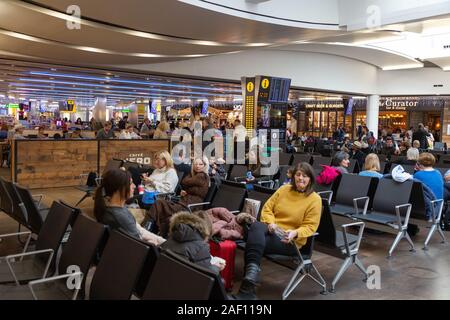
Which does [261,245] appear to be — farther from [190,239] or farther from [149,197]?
[149,197]

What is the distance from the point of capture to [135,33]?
8.69m

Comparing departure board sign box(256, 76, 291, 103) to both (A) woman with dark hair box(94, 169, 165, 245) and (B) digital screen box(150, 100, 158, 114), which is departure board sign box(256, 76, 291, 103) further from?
(B) digital screen box(150, 100, 158, 114)

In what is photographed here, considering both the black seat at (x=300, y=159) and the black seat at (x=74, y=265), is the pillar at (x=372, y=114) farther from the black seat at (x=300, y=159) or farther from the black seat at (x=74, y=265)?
the black seat at (x=74, y=265)

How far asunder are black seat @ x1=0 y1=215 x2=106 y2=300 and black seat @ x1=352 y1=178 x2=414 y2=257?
3.59m

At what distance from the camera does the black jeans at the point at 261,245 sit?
3.86 metres

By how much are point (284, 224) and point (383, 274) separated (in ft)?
4.37

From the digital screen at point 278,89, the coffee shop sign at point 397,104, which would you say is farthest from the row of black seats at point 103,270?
the coffee shop sign at point 397,104

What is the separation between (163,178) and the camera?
6.06m

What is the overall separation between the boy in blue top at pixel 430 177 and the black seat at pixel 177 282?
4766 mm

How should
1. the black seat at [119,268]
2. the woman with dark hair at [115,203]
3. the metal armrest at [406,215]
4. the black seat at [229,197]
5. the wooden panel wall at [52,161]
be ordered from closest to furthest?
1. the black seat at [119,268]
2. the woman with dark hair at [115,203]
3. the black seat at [229,197]
4. the metal armrest at [406,215]
5. the wooden panel wall at [52,161]

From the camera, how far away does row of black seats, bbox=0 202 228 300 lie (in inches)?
81.0
